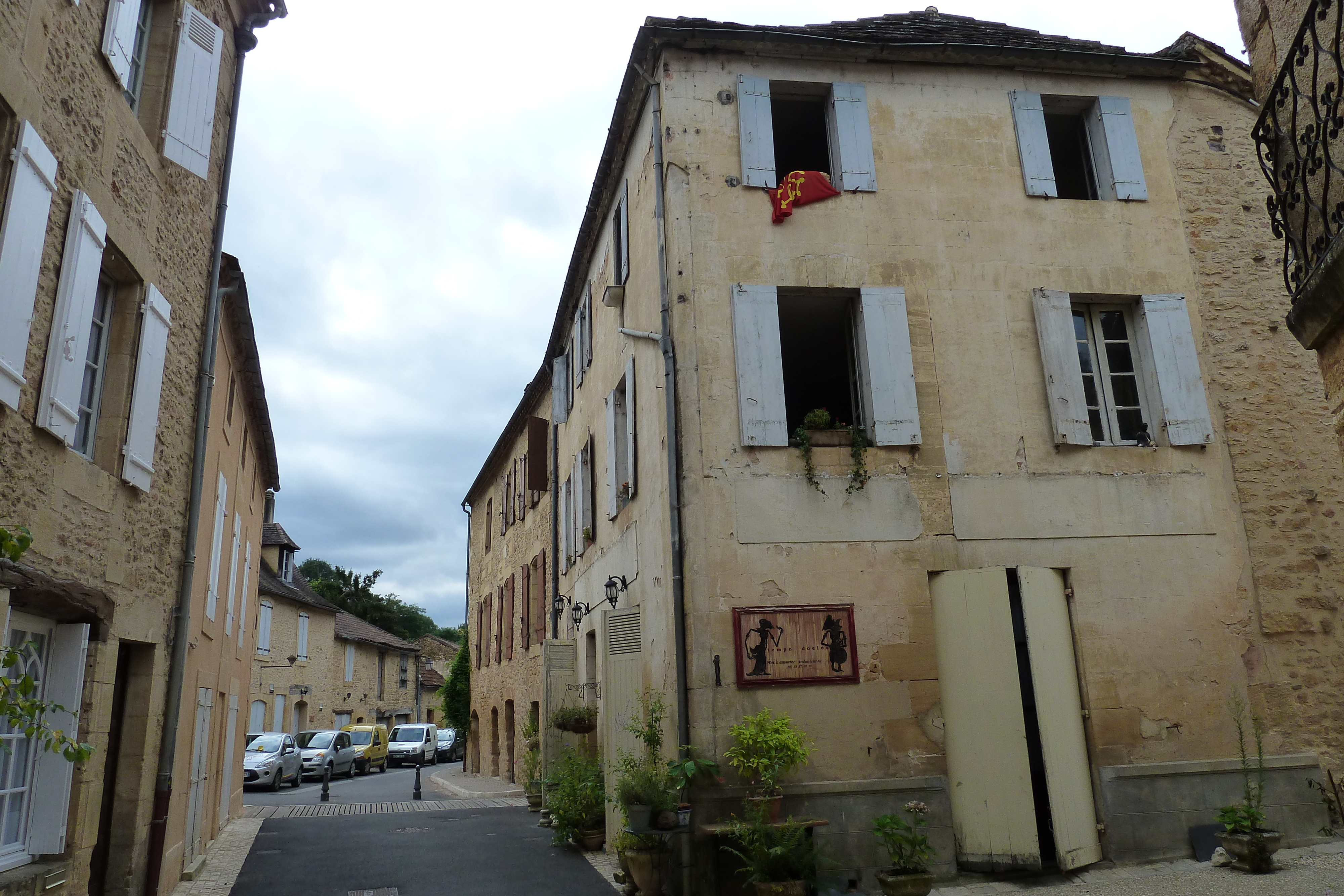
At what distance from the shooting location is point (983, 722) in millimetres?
7906

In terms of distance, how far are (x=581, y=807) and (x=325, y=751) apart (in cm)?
1687

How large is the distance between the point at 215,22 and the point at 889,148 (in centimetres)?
618

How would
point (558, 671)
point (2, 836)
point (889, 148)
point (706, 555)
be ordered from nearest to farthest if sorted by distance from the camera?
point (2, 836) → point (706, 555) → point (889, 148) → point (558, 671)

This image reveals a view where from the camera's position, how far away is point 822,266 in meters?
8.83

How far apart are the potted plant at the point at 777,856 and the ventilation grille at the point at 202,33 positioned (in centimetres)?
750

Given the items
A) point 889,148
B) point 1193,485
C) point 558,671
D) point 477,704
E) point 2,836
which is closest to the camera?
point 2,836

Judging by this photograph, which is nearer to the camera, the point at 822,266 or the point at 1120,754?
the point at 1120,754

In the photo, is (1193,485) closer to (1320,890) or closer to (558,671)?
(1320,890)

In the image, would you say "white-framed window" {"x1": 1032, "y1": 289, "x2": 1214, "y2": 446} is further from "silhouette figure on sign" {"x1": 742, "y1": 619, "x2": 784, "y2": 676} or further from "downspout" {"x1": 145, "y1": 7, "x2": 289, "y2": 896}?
"downspout" {"x1": 145, "y1": 7, "x2": 289, "y2": 896}

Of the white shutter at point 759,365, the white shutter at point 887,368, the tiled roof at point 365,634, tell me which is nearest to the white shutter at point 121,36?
the white shutter at point 759,365

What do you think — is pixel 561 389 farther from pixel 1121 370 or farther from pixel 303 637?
pixel 303 637

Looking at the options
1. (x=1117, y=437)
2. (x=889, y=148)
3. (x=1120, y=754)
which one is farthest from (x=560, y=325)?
(x=1120, y=754)

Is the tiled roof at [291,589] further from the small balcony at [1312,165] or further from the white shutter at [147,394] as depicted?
the small balcony at [1312,165]

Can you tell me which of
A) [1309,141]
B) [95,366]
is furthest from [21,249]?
[1309,141]
